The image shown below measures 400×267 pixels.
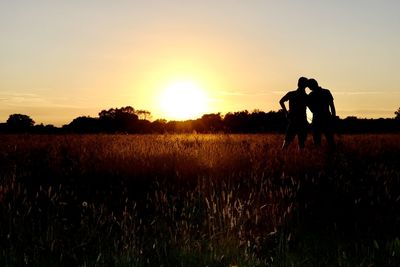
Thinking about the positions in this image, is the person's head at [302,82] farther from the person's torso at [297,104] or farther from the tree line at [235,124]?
the tree line at [235,124]

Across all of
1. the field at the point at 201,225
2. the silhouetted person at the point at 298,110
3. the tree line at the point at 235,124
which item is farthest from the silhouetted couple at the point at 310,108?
the tree line at the point at 235,124

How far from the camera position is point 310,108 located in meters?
12.5

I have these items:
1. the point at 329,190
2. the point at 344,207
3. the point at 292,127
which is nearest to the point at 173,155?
the point at 292,127

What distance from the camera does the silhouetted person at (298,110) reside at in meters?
12.2

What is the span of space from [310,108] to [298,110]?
0.99 feet

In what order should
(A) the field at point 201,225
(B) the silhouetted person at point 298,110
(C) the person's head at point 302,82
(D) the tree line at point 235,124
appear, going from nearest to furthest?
1. (A) the field at point 201,225
2. (C) the person's head at point 302,82
3. (B) the silhouetted person at point 298,110
4. (D) the tree line at point 235,124

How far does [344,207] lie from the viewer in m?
5.96

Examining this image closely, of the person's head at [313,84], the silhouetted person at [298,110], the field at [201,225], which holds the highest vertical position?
the person's head at [313,84]

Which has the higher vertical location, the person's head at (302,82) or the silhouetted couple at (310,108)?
the person's head at (302,82)

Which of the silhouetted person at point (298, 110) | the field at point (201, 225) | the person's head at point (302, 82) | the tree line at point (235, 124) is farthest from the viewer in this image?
the tree line at point (235, 124)

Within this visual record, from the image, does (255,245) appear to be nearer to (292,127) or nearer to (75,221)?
(75,221)

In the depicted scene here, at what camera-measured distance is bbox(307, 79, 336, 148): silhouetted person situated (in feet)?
40.1

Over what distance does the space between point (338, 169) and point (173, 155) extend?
370 cm

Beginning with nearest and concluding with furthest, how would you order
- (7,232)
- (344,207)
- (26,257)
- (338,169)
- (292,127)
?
(26,257) → (7,232) → (344,207) → (338,169) → (292,127)
